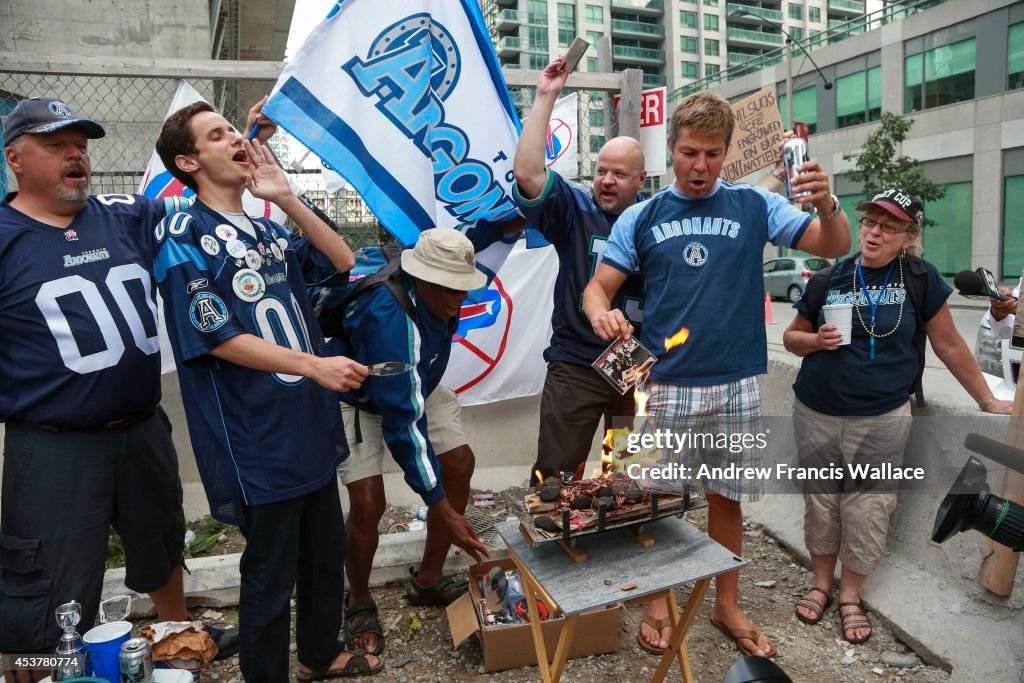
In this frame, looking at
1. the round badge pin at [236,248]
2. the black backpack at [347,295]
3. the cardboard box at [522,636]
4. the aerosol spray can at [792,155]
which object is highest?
the aerosol spray can at [792,155]

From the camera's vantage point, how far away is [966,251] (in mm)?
23312

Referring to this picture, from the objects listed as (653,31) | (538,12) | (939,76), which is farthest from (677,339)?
(653,31)

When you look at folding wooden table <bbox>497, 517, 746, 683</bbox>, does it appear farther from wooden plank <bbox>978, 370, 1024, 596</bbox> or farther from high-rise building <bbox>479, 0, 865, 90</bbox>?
high-rise building <bbox>479, 0, 865, 90</bbox>

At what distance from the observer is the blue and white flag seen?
348cm

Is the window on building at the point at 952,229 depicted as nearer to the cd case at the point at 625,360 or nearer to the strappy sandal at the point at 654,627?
the strappy sandal at the point at 654,627

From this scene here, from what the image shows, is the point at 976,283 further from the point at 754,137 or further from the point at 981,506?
the point at 754,137

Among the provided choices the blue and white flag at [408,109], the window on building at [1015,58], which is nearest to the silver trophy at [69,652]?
the blue and white flag at [408,109]

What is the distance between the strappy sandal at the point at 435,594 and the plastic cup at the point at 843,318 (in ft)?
8.08

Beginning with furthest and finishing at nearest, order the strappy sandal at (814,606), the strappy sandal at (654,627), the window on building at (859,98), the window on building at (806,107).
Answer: the window on building at (806,107) → the window on building at (859,98) → the strappy sandal at (814,606) → the strappy sandal at (654,627)

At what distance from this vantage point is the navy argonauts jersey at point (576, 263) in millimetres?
3518

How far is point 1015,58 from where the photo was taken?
21.7m

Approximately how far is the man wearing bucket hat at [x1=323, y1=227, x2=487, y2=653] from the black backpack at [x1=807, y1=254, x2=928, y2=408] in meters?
1.86

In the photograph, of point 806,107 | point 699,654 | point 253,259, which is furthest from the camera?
point 806,107

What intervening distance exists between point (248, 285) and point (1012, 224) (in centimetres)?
2592
